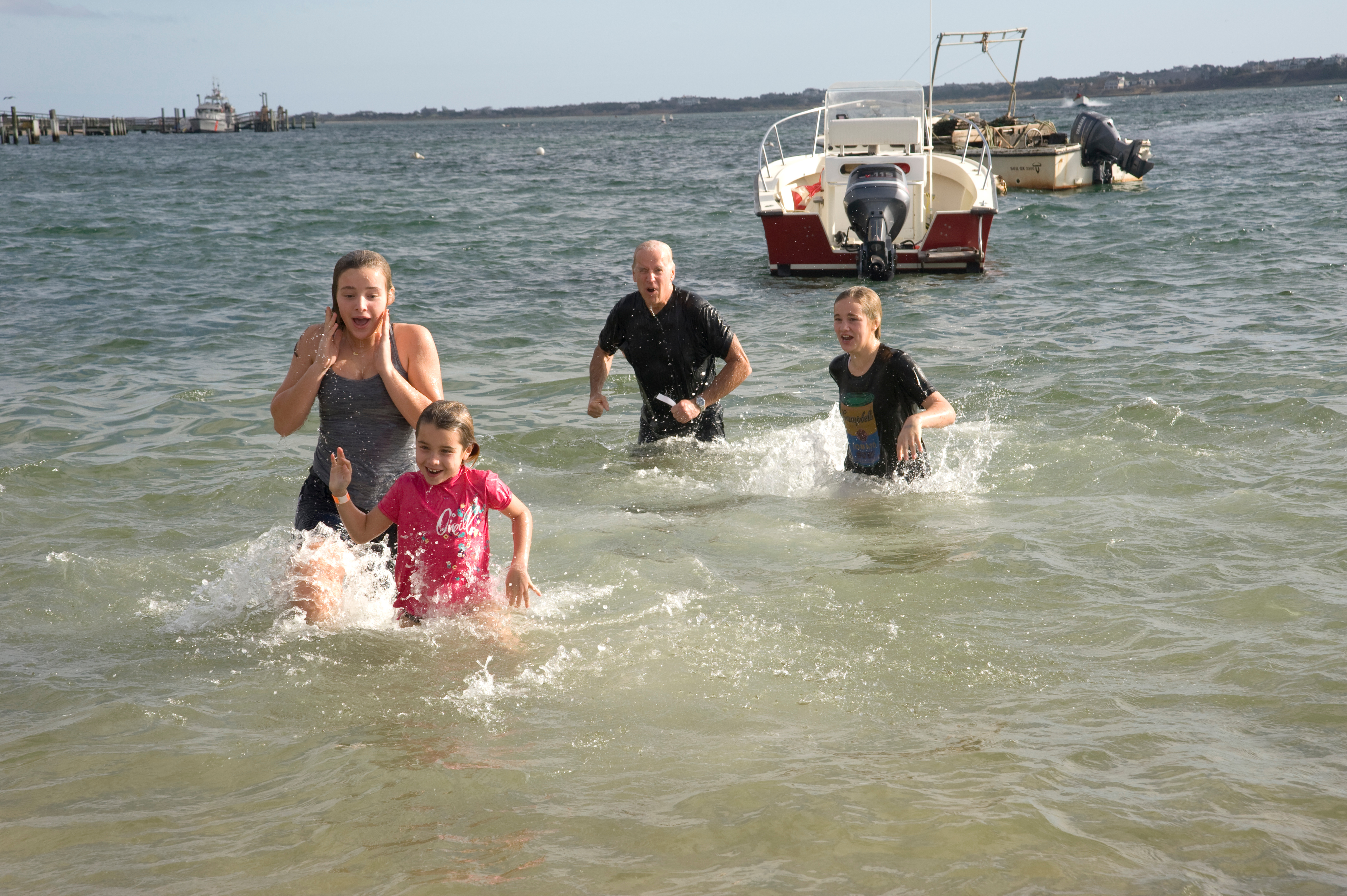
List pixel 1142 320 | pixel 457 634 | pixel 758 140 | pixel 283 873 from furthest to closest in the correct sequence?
pixel 758 140 → pixel 1142 320 → pixel 457 634 → pixel 283 873

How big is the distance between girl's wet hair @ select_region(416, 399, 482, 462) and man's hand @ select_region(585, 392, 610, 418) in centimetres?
268

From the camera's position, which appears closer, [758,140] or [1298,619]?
[1298,619]

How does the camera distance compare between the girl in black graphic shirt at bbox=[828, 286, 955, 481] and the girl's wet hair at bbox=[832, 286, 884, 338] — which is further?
the girl's wet hair at bbox=[832, 286, 884, 338]

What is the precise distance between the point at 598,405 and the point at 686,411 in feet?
2.07

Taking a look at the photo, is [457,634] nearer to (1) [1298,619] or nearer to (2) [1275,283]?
(1) [1298,619]

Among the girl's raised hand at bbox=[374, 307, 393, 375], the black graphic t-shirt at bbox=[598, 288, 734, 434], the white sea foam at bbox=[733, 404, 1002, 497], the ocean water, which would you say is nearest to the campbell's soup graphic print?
the white sea foam at bbox=[733, 404, 1002, 497]

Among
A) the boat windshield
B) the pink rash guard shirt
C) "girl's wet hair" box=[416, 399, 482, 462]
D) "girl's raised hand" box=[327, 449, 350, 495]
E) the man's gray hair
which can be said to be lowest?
the pink rash guard shirt

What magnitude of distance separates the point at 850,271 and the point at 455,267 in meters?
6.48

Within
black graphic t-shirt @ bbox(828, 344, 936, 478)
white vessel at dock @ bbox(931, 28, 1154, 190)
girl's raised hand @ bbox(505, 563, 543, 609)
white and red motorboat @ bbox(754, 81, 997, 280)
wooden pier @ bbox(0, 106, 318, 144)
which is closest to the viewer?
girl's raised hand @ bbox(505, 563, 543, 609)

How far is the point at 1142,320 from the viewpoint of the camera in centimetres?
1238

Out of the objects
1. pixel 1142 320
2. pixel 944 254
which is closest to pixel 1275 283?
pixel 1142 320

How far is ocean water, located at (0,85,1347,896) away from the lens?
327 centimetres

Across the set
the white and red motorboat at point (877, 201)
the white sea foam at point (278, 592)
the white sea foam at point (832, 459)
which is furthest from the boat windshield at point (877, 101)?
the white sea foam at point (278, 592)

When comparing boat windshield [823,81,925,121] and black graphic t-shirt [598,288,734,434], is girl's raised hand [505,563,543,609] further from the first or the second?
boat windshield [823,81,925,121]
